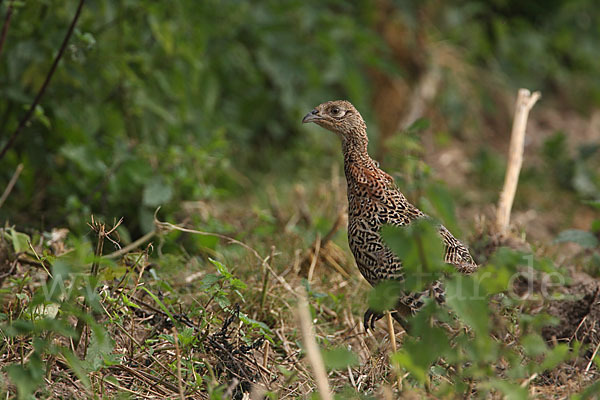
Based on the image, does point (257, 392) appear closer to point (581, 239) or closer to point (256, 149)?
point (581, 239)

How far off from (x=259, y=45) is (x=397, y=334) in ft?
11.2

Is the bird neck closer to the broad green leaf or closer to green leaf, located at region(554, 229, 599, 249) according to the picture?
green leaf, located at region(554, 229, 599, 249)

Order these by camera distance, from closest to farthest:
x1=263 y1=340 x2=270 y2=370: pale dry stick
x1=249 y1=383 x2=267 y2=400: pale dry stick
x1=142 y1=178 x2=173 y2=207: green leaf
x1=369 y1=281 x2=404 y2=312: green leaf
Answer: x1=369 y1=281 x2=404 y2=312: green leaf → x1=249 y1=383 x2=267 y2=400: pale dry stick → x1=263 y1=340 x2=270 y2=370: pale dry stick → x1=142 y1=178 x2=173 y2=207: green leaf

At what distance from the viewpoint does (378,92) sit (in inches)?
291

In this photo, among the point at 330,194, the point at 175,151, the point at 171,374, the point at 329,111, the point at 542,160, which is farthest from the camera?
the point at 542,160

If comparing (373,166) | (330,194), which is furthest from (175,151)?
(373,166)

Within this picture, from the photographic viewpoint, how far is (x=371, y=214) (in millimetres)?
3316

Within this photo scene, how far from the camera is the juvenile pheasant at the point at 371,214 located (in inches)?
124

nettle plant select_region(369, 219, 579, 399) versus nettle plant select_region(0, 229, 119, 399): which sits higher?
nettle plant select_region(369, 219, 579, 399)

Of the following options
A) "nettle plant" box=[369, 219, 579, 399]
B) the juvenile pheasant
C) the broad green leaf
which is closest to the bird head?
the juvenile pheasant

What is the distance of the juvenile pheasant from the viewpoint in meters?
3.15

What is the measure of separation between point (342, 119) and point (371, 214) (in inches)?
22.1

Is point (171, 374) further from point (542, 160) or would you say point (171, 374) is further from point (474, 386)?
point (542, 160)

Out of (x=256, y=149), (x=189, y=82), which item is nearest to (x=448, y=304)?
(x=189, y=82)
